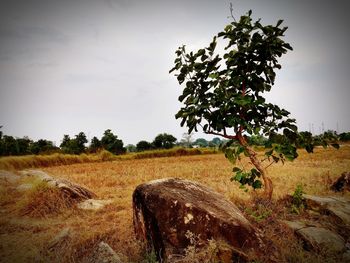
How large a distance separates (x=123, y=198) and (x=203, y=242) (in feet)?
13.9

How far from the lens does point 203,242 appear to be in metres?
3.30

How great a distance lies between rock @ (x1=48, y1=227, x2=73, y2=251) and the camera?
4.28 m

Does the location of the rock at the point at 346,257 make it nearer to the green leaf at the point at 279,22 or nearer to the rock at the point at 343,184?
the green leaf at the point at 279,22

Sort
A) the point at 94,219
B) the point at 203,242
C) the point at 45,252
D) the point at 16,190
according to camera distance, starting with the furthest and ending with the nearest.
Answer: the point at 16,190, the point at 94,219, the point at 45,252, the point at 203,242

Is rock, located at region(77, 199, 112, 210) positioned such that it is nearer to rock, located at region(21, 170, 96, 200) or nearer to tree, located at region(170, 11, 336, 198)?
rock, located at region(21, 170, 96, 200)

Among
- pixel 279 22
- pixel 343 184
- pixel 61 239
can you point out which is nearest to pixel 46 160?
pixel 61 239

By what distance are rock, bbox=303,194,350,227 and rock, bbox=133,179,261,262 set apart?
6.42ft

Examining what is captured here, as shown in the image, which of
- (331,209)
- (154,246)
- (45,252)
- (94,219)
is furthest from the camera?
(94,219)

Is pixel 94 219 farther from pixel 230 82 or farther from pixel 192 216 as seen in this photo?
pixel 230 82

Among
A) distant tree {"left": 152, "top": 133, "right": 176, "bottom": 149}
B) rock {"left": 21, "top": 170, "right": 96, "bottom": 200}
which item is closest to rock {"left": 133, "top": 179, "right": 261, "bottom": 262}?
rock {"left": 21, "top": 170, "right": 96, "bottom": 200}

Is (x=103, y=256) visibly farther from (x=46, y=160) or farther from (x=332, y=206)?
(x=46, y=160)

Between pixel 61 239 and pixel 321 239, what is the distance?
165 inches

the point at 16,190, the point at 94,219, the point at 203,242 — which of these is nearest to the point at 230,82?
the point at 203,242

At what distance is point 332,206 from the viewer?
485cm
